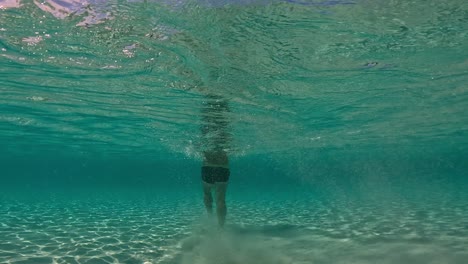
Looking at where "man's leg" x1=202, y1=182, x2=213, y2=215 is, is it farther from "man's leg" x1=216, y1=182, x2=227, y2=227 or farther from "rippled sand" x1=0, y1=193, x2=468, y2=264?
"rippled sand" x1=0, y1=193, x2=468, y2=264

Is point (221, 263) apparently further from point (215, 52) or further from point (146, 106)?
point (146, 106)

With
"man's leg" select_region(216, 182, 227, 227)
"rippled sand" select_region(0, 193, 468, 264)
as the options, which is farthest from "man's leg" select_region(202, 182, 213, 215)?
"rippled sand" select_region(0, 193, 468, 264)

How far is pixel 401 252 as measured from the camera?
782 cm

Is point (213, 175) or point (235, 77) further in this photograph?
point (235, 77)

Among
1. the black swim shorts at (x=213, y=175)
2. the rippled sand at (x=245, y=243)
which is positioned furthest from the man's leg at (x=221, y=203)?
the rippled sand at (x=245, y=243)

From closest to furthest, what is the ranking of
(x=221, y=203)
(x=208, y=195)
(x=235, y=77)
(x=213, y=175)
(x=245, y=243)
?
1. (x=245, y=243)
2. (x=221, y=203)
3. (x=213, y=175)
4. (x=208, y=195)
5. (x=235, y=77)

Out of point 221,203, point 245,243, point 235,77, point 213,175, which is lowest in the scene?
point 245,243

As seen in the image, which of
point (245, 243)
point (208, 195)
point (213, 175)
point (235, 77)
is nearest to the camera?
point (245, 243)

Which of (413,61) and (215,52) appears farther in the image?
(413,61)

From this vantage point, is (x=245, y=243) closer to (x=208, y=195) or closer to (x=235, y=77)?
(x=208, y=195)

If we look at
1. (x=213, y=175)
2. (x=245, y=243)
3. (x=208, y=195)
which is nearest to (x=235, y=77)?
(x=213, y=175)

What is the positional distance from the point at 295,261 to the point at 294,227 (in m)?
5.81

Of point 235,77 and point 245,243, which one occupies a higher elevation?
point 235,77

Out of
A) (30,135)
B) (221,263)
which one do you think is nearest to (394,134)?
(221,263)
